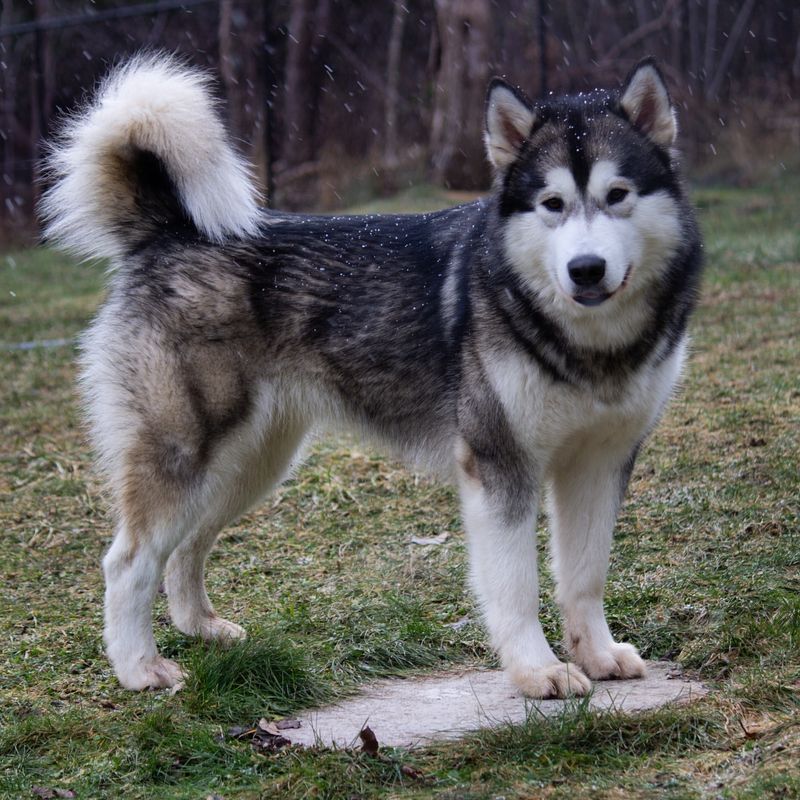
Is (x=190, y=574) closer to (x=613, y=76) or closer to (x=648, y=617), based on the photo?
(x=648, y=617)

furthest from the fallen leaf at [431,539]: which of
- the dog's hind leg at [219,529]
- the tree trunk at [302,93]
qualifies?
the tree trunk at [302,93]

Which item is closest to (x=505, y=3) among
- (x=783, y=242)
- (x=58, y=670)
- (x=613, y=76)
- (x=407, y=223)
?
(x=613, y=76)

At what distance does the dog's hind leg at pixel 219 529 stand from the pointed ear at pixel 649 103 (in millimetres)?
1417

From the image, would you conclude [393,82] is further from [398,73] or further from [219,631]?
[219,631]

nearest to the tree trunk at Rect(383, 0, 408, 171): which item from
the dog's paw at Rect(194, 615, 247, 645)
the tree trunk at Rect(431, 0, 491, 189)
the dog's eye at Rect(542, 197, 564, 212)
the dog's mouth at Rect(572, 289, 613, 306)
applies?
the tree trunk at Rect(431, 0, 491, 189)

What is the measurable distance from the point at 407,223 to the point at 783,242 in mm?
5409

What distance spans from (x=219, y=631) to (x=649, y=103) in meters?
2.08

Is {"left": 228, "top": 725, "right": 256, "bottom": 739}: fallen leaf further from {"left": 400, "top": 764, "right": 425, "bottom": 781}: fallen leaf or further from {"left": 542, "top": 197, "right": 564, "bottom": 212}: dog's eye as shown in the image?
{"left": 542, "top": 197, "right": 564, "bottom": 212}: dog's eye

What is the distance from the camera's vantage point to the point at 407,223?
3727 mm

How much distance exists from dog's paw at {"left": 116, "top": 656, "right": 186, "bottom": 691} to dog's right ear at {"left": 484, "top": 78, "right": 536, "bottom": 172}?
175 centimetres

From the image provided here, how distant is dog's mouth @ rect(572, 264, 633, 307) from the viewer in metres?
2.97

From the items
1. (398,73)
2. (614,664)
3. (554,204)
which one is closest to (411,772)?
(614,664)

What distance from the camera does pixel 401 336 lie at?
11.8ft

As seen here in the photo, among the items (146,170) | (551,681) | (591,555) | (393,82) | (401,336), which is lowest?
(551,681)
